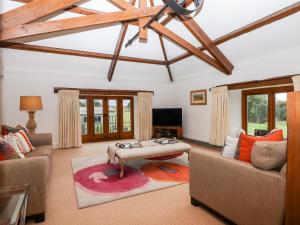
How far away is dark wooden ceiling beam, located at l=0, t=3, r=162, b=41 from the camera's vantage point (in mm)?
2826

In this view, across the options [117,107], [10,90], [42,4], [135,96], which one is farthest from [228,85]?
[10,90]

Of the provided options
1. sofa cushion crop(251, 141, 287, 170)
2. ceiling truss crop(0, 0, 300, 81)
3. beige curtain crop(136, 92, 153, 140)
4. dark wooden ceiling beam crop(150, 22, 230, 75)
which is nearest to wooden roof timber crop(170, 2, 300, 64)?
ceiling truss crop(0, 0, 300, 81)

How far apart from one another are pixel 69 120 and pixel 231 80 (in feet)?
16.5

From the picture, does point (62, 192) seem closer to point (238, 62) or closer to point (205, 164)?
point (205, 164)

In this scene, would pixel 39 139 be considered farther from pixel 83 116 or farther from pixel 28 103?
pixel 83 116

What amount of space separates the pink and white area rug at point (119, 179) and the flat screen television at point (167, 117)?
2559 millimetres

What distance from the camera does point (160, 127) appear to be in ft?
22.4

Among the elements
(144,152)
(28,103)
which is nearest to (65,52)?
(28,103)

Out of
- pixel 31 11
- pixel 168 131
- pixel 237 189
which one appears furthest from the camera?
pixel 168 131

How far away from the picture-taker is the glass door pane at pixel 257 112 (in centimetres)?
461

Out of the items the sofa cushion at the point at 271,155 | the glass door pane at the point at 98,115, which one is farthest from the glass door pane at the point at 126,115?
the sofa cushion at the point at 271,155

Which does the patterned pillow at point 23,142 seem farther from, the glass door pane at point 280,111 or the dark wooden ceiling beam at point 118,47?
the glass door pane at point 280,111

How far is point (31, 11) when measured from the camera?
279 cm

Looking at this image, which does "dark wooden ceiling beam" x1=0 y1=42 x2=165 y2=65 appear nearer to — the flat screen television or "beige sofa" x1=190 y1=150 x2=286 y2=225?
the flat screen television
